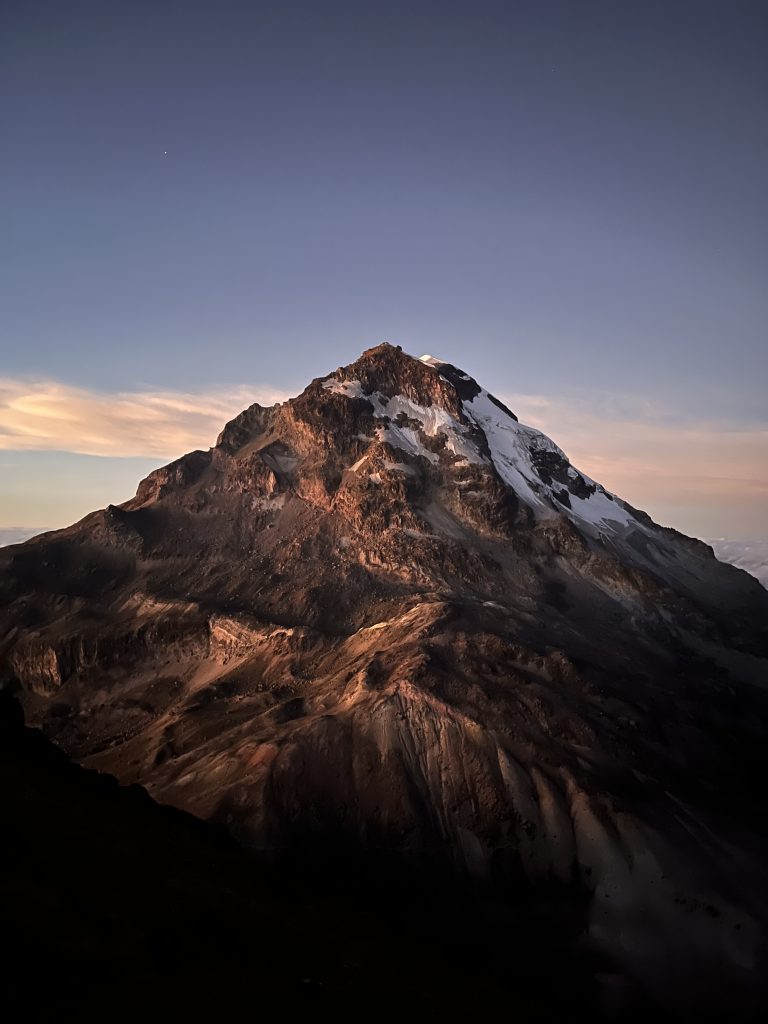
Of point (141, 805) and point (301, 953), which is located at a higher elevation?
point (141, 805)

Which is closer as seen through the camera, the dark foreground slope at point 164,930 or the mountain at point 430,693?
the dark foreground slope at point 164,930

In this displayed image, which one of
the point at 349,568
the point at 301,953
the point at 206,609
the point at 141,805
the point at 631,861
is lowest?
the point at 631,861

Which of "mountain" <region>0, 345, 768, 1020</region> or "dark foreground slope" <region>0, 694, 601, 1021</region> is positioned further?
"mountain" <region>0, 345, 768, 1020</region>

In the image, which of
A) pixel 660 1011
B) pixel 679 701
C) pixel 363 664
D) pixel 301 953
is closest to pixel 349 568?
pixel 363 664

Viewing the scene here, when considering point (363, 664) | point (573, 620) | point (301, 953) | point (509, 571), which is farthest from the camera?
point (509, 571)

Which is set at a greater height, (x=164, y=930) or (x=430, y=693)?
(x=430, y=693)

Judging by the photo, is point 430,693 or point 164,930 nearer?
point 164,930

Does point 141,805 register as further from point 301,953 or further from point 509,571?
point 509,571

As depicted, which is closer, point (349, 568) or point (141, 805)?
point (141, 805)
